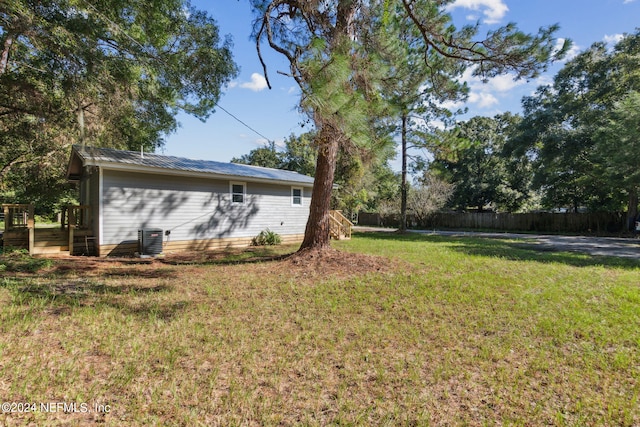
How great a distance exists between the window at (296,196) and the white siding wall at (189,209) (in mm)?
182

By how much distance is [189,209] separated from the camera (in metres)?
10.0

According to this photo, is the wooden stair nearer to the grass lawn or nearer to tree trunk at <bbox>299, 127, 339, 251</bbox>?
tree trunk at <bbox>299, 127, 339, 251</bbox>

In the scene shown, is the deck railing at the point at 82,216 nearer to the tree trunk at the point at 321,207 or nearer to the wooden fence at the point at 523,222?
the tree trunk at the point at 321,207

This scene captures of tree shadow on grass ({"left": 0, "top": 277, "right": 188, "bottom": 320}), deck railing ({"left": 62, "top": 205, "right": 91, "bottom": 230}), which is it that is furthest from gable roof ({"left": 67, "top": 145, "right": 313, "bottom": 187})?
tree shadow on grass ({"left": 0, "top": 277, "right": 188, "bottom": 320})

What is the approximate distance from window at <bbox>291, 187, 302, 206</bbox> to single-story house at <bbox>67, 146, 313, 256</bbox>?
49 mm

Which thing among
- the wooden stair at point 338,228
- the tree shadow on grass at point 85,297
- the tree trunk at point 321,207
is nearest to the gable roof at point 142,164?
the wooden stair at point 338,228

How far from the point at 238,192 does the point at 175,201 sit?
2.23 meters

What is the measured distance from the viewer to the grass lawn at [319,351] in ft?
7.34

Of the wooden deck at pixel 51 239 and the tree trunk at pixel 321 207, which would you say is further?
the wooden deck at pixel 51 239

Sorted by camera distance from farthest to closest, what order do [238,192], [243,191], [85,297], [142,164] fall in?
[243,191] → [238,192] → [142,164] → [85,297]

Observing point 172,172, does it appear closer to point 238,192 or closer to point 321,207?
point 238,192

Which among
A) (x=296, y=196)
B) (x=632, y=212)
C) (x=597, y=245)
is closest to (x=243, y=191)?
(x=296, y=196)

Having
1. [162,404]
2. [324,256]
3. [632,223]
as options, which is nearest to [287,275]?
[324,256]

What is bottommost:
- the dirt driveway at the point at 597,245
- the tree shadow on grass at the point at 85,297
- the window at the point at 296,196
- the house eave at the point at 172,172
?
the tree shadow on grass at the point at 85,297
